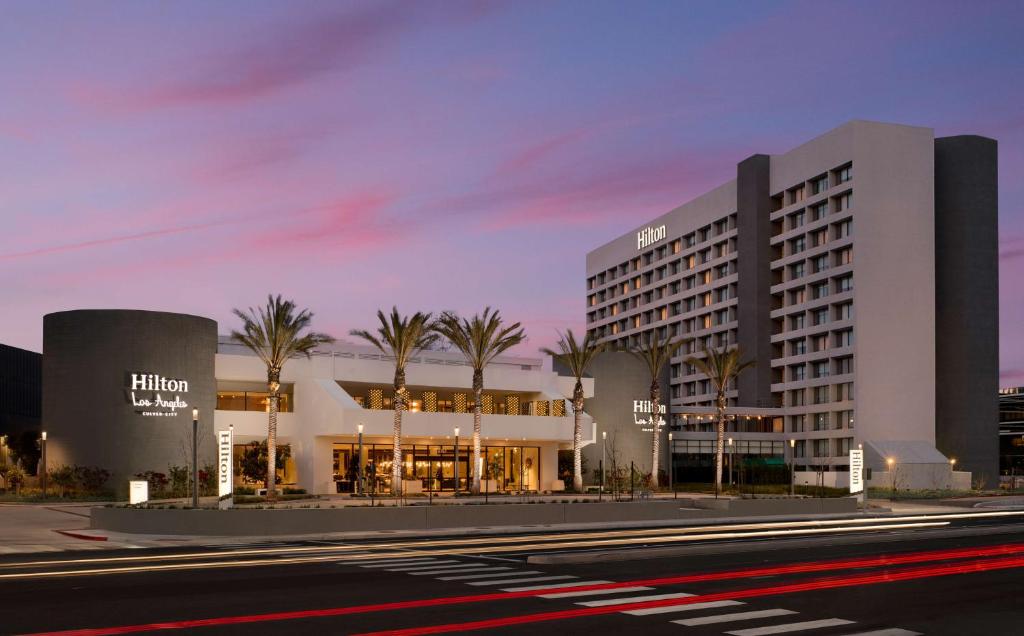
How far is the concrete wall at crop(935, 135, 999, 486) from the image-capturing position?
335ft

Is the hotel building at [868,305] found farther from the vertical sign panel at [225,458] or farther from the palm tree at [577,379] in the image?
the vertical sign panel at [225,458]

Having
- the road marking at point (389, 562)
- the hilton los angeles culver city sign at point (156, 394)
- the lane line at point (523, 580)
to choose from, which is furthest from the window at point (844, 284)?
the lane line at point (523, 580)

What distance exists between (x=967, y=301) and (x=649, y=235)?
1773 inches

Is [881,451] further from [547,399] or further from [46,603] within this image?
[46,603]

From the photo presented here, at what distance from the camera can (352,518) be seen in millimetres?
38281

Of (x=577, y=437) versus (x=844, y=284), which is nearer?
(x=577, y=437)

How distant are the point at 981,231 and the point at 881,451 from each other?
83.8ft

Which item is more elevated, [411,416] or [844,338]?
[844,338]

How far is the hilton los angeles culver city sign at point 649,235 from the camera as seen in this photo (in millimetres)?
136250

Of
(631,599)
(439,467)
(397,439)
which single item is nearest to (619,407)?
(439,467)

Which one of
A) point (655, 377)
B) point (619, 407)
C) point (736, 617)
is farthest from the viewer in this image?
point (619, 407)

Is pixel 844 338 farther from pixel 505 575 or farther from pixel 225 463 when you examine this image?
pixel 505 575

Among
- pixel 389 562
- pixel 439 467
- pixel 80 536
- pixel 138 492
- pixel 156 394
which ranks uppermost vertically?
pixel 156 394

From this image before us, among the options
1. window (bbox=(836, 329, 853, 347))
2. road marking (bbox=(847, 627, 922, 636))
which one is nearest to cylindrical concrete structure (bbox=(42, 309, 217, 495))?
road marking (bbox=(847, 627, 922, 636))
